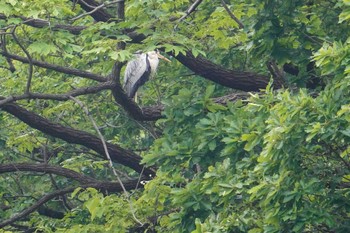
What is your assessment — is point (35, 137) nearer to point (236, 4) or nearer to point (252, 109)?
point (236, 4)

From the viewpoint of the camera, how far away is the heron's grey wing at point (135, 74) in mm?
13125

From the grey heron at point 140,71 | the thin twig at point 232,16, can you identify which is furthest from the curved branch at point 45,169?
the thin twig at point 232,16

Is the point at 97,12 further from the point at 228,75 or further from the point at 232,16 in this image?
the point at 228,75

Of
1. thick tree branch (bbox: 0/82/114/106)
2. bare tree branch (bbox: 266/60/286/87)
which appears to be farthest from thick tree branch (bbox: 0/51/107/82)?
bare tree branch (bbox: 266/60/286/87)

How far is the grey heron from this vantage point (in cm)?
1284

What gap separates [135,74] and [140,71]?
0.17 metres

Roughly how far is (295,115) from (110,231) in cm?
309

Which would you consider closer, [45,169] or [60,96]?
[60,96]

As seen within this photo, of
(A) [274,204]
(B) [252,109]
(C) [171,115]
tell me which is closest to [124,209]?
(C) [171,115]

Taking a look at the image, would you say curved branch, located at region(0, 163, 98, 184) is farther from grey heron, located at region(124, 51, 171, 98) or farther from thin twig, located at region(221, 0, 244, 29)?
thin twig, located at region(221, 0, 244, 29)

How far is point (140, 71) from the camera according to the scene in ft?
43.6

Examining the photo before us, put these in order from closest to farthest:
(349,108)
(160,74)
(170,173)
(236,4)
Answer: (349,108)
(170,173)
(236,4)
(160,74)

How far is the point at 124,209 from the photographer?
33.2ft

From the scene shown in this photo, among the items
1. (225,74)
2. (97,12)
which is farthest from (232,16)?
(97,12)
